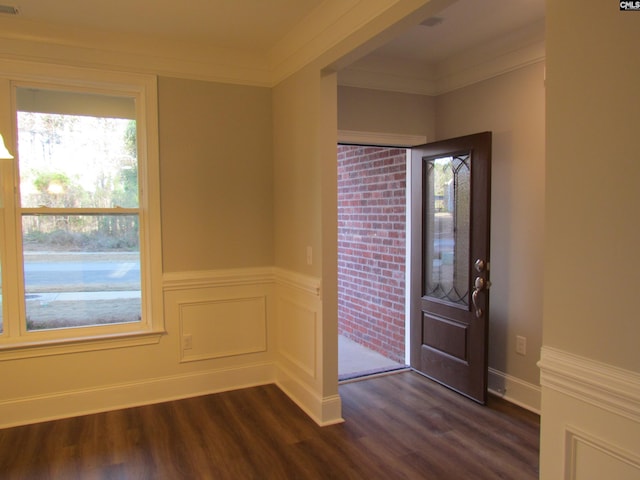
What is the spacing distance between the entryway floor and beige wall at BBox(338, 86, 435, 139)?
208 cm

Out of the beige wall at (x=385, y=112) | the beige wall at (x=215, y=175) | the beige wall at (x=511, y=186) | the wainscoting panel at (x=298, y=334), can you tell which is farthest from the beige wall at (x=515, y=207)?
the beige wall at (x=215, y=175)

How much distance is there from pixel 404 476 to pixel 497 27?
114 inches

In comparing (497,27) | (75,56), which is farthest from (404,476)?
(75,56)

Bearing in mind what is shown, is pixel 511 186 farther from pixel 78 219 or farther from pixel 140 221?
pixel 78 219

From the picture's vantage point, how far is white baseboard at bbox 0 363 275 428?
3041mm

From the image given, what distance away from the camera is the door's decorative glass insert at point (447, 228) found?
3.44 meters

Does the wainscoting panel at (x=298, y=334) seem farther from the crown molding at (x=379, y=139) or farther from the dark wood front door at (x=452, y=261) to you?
the crown molding at (x=379, y=139)

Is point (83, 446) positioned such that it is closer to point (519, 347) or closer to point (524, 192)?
point (519, 347)

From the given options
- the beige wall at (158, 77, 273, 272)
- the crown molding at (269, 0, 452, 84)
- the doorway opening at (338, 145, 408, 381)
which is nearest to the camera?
the crown molding at (269, 0, 452, 84)

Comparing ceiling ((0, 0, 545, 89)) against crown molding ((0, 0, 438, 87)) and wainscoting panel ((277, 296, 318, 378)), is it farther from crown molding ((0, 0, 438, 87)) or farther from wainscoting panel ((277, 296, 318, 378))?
wainscoting panel ((277, 296, 318, 378))

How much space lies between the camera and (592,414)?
140cm

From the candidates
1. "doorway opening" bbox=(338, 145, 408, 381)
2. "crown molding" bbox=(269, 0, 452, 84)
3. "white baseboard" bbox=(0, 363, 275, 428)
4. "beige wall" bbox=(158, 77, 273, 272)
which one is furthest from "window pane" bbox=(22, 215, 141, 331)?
"doorway opening" bbox=(338, 145, 408, 381)

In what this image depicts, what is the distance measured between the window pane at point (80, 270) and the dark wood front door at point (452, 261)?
2.31 metres

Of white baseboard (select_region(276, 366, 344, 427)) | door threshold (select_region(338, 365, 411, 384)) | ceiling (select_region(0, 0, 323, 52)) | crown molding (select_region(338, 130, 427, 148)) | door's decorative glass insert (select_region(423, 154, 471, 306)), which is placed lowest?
door threshold (select_region(338, 365, 411, 384))
